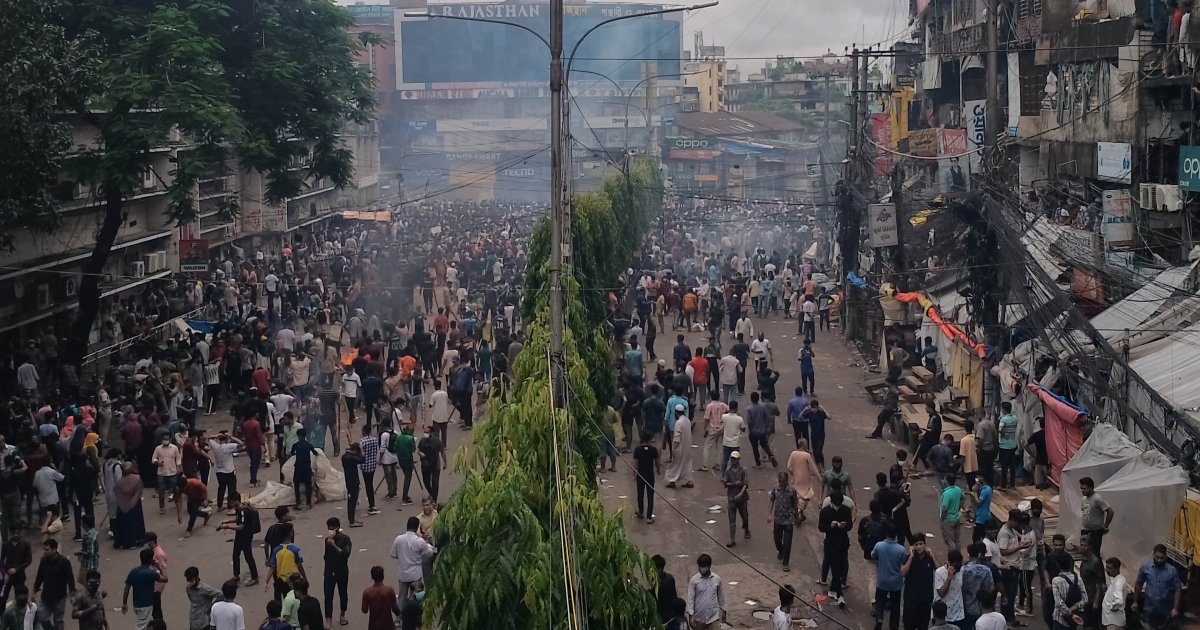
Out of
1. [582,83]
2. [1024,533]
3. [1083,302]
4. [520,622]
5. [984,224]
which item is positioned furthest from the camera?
[582,83]

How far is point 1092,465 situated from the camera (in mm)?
13172

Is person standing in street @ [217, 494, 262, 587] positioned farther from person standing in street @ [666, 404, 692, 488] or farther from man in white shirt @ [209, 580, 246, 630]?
person standing in street @ [666, 404, 692, 488]

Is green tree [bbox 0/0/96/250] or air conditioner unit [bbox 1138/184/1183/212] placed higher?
green tree [bbox 0/0/96/250]

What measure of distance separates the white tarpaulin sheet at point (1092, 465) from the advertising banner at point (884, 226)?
12937 mm

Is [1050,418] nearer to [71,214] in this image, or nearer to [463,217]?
[71,214]

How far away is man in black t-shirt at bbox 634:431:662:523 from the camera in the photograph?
1503cm

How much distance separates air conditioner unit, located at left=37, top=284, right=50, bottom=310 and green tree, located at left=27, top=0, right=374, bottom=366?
80cm

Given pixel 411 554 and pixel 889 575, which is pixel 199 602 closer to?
pixel 411 554

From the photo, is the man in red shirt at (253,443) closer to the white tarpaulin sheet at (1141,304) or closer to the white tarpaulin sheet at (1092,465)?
the white tarpaulin sheet at (1092,465)

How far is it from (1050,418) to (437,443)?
7.03 m

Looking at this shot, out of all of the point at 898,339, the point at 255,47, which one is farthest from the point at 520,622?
the point at 255,47

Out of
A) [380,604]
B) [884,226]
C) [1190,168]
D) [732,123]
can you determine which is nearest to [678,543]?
[380,604]

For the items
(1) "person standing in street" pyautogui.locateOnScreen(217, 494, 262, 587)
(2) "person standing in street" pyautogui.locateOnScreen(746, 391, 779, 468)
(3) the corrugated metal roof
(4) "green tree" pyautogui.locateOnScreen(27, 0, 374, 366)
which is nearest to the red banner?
Result: (4) "green tree" pyautogui.locateOnScreen(27, 0, 374, 366)

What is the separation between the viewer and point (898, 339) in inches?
973
